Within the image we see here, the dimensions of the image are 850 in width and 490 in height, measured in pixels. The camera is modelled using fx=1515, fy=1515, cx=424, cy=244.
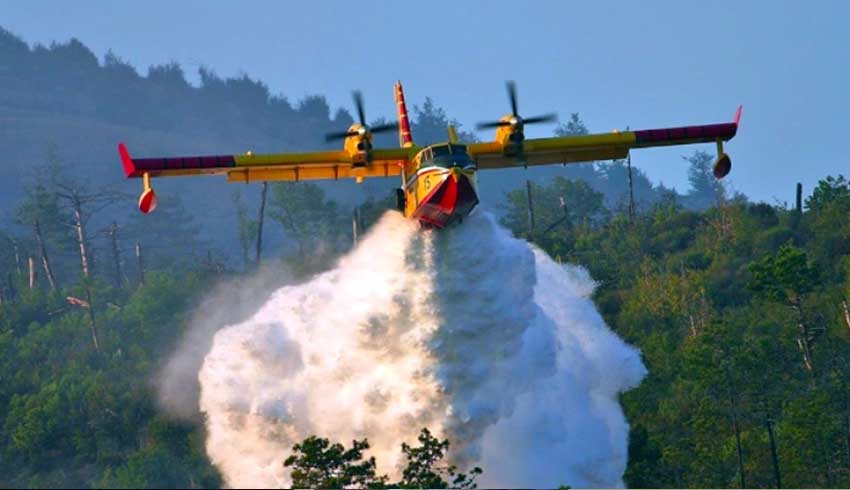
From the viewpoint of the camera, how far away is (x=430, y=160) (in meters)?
31.8

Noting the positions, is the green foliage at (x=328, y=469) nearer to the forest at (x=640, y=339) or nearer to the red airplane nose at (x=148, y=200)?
the forest at (x=640, y=339)

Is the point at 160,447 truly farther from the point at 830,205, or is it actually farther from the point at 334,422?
the point at 830,205

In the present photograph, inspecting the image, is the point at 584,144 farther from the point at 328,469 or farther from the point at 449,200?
the point at 328,469

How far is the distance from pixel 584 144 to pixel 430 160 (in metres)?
5.61

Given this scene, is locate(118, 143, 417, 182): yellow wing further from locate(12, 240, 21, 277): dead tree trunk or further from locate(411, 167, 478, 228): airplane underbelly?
locate(12, 240, 21, 277): dead tree trunk

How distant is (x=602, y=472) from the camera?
36.4m

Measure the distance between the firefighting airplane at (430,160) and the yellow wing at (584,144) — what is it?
23 millimetres

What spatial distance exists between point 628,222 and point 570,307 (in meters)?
33.1

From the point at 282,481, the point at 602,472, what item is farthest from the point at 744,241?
the point at 282,481

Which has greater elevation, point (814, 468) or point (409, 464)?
point (409, 464)

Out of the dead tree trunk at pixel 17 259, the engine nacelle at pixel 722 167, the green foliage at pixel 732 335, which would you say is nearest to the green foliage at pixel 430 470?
the green foliage at pixel 732 335

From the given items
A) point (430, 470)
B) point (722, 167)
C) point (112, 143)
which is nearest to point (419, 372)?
point (430, 470)

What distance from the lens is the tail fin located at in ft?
122

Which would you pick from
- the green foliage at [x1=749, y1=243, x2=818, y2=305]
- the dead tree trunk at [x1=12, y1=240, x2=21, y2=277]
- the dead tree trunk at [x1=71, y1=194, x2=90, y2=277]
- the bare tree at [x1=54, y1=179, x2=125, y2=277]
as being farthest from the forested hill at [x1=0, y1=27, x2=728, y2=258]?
the green foliage at [x1=749, y1=243, x2=818, y2=305]
